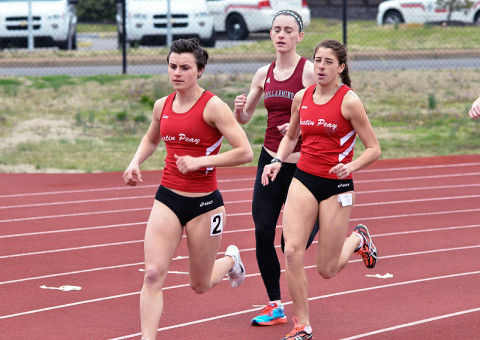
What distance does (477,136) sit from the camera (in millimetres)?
A: 16734

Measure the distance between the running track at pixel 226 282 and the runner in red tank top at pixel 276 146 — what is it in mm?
279

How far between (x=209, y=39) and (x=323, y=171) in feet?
52.3

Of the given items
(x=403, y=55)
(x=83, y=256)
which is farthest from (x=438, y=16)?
(x=83, y=256)

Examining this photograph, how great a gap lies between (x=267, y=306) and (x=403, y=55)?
16408 mm

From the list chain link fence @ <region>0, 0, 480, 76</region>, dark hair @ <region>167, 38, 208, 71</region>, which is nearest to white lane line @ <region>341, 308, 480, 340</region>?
dark hair @ <region>167, 38, 208, 71</region>

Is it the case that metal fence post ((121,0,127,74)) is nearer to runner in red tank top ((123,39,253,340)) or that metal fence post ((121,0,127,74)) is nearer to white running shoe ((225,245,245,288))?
white running shoe ((225,245,245,288))

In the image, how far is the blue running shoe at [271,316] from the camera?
6.45m

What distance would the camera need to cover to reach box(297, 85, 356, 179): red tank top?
5.95 metres

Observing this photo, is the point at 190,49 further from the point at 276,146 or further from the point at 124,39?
the point at 124,39

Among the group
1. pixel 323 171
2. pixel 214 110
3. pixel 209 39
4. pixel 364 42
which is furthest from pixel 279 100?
pixel 364 42

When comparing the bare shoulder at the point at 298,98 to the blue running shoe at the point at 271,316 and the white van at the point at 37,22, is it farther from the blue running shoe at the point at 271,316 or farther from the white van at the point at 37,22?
the white van at the point at 37,22

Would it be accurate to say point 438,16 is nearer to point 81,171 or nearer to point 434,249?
point 81,171

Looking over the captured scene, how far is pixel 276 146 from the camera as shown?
655 cm

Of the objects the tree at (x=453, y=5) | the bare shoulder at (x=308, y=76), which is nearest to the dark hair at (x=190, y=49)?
the bare shoulder at (x=308, y=76)
